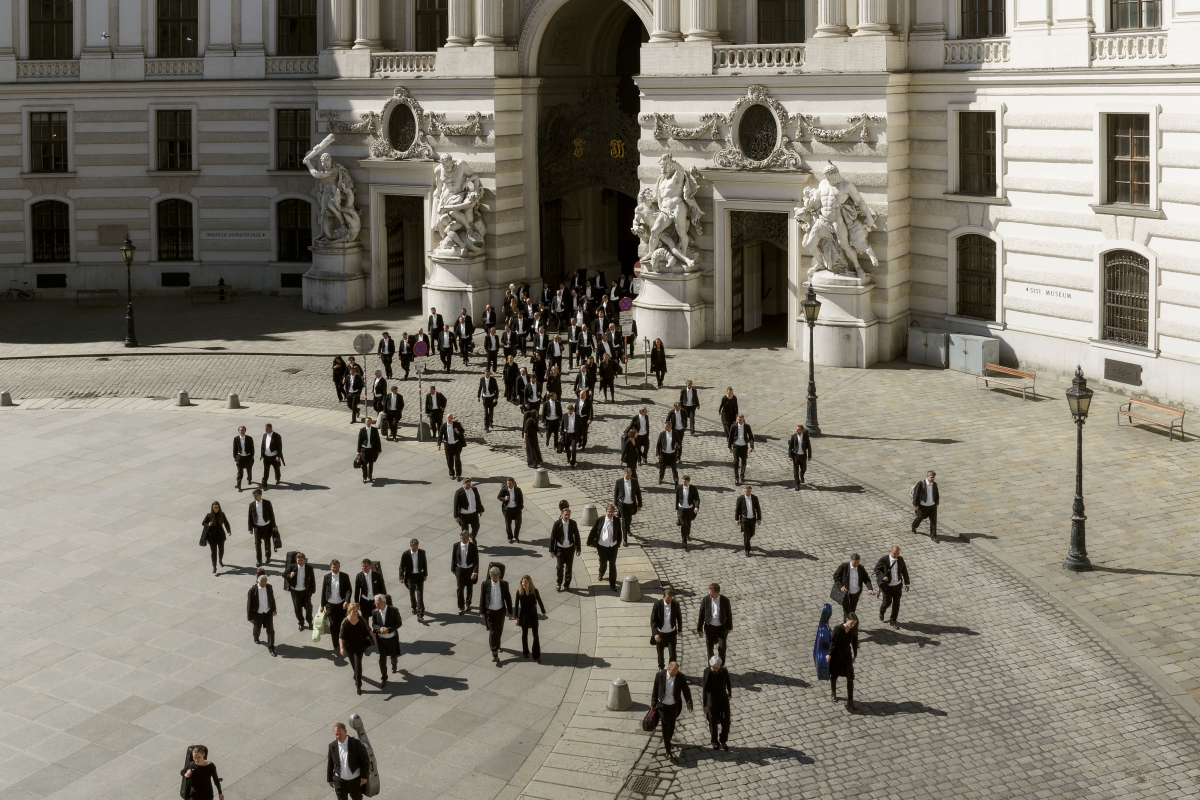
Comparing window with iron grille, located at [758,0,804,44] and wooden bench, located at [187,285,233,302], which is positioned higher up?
window with iron grille, located at [758,0,804,44]

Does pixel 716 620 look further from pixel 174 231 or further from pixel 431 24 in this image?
pixel 174 231

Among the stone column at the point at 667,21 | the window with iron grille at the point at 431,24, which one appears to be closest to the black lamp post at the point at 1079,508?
the stone column at the point at 667,21

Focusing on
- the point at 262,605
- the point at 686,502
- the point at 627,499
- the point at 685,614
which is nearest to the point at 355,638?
the point at 262,605

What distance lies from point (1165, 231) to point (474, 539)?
19.8 metres

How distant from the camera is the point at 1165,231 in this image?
122 feet

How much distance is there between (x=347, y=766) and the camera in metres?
18.1

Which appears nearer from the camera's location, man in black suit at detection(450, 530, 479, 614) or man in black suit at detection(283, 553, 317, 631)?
man in black suit at detection(283, 553, 317, 631)

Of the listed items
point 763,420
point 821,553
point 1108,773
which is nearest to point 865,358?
point 763,420

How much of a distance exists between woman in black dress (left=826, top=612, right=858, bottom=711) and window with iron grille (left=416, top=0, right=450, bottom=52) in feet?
117

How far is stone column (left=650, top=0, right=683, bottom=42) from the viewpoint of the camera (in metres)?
45.6

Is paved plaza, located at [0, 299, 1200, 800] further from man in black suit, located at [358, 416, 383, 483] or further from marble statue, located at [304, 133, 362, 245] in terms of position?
marble statue, located at [304, 133, 362, 245]

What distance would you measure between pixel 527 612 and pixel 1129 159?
2279 cm

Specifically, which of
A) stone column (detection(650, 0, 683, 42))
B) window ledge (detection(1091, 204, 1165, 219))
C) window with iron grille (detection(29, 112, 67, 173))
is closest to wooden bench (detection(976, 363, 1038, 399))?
window ledge (detection(1091, 204, 1165, 219))

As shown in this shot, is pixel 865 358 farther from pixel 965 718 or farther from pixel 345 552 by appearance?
pixel 965 718
